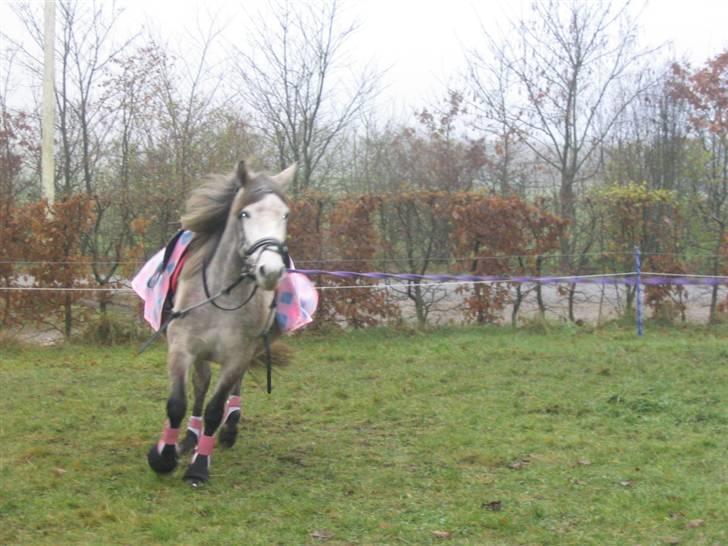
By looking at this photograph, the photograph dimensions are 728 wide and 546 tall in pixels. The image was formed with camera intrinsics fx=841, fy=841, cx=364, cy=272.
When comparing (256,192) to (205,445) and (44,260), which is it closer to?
(205,445)

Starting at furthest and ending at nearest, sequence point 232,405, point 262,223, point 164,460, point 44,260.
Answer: point 44,260, point 232,405, point 164,460, point 262,223

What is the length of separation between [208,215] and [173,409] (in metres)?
1.24

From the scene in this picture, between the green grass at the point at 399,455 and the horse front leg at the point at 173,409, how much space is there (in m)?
0.15

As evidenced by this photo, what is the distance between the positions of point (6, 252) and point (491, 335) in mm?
6879

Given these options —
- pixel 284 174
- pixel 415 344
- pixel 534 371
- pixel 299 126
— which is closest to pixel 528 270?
pixel 415 344

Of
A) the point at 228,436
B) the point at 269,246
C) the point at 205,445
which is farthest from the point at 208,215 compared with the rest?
the point at 228,436

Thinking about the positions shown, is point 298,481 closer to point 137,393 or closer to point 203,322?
point 203,322

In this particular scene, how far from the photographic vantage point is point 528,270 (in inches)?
509

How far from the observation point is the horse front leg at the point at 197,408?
5.54 meters

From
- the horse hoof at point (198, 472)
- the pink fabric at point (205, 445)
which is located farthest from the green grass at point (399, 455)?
the pink fabric at point (205, 445)

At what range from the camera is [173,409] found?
16.8ft

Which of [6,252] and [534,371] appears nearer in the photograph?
[534,371]

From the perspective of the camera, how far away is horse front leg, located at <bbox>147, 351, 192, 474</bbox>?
5.12 m

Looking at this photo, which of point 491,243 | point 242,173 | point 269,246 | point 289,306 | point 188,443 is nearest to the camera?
point 269,246
